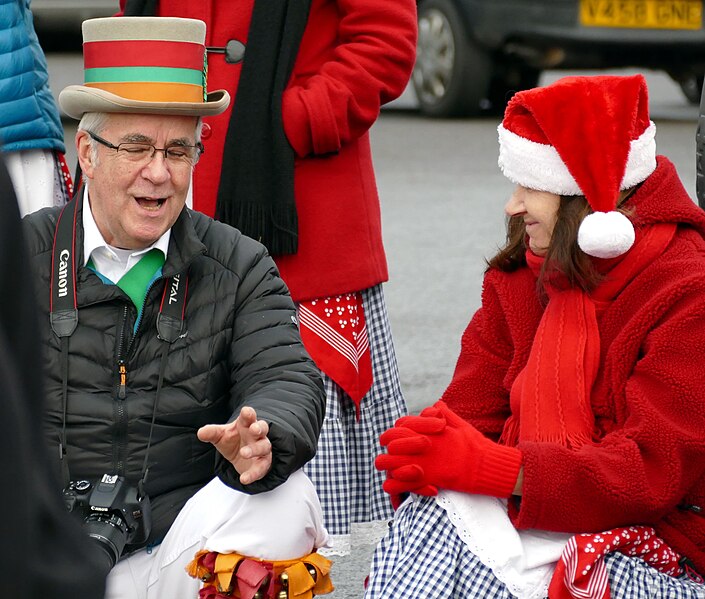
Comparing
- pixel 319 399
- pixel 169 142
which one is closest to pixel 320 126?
pixel 169 142

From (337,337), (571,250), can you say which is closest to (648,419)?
(571,250)

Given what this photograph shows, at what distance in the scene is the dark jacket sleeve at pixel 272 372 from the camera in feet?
9.46

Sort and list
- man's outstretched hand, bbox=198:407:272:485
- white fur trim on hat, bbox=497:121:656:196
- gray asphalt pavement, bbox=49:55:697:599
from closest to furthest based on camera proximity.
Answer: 1. man's outstretched hand, bbox=198:407:272:485
2. white fur trim on hat, bbox=497:121:656:196
3. gray asphalt pavement, bbox=49:55:697:599

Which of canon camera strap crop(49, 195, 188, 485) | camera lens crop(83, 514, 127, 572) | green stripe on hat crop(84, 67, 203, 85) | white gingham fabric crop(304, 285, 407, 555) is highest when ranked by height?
green stripe on hat crop(84, 67, 203, 85)

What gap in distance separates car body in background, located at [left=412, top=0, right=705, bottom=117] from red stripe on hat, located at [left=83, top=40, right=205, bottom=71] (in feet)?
24.1

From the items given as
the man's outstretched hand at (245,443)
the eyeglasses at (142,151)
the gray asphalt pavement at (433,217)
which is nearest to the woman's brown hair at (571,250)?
the man's outstretched hand at (245,443)

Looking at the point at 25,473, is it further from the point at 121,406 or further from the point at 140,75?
the point at 140,75

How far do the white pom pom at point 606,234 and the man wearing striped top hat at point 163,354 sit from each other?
62 cm

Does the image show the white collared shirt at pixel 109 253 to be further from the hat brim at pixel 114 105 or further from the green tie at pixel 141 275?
the hat brim at pixel 114 105

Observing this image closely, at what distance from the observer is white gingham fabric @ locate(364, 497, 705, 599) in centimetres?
282

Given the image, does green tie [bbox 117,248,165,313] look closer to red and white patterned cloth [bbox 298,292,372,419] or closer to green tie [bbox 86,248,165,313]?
green tie [bbox 86,248,165,313]

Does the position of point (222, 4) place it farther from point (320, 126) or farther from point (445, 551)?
point (445, 551)

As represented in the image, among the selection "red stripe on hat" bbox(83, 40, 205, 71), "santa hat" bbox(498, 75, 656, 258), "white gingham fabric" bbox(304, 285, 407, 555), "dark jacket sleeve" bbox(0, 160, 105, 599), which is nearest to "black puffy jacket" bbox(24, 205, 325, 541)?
"red stripe on hat" bbox(83, 40, 205, 71)

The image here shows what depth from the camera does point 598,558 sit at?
110 inches
